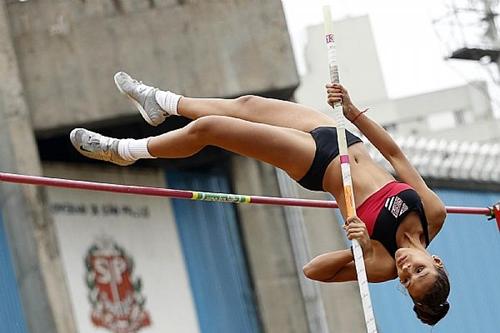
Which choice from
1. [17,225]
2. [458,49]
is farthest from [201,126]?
[458,49]

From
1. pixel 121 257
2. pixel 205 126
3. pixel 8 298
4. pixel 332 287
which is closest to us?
pixel 205 126

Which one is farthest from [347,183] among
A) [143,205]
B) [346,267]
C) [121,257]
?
[143,205]

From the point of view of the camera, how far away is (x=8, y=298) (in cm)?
1043

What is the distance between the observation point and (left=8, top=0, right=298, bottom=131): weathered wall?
36.3 feet

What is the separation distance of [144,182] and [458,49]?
8173 millimetres

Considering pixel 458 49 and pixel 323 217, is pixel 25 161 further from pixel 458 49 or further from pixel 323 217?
pixel 458 49

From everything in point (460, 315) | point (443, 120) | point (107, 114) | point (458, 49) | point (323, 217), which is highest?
point (443, 120)

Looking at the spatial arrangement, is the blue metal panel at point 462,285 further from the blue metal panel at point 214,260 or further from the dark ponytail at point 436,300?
the dark ponytail at point 436,300

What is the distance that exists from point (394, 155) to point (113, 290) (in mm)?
5611

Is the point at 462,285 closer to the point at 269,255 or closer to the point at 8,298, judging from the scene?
the point at 269,255

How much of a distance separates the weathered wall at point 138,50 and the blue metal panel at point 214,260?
130 centimetres

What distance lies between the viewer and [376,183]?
567 centimetres

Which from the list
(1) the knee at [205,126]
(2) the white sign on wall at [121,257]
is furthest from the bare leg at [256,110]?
(2) the white sign on wall at [121,257]

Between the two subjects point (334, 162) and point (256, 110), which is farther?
point (256, 110)
